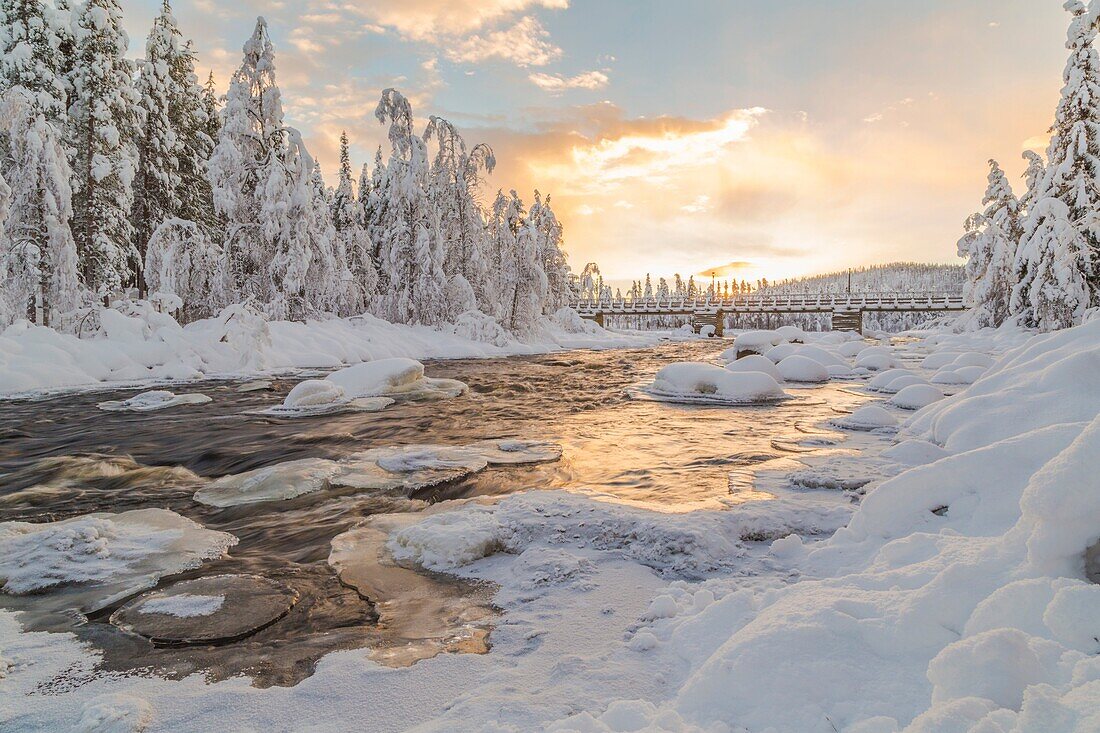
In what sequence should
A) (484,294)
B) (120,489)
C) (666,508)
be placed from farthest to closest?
(484,294)
(120,489)
(666,508)

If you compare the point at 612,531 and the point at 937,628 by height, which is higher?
the point at 937,628

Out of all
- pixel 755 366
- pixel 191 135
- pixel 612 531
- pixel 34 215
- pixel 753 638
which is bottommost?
pixel 612 531

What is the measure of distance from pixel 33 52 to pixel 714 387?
23601 millimetres

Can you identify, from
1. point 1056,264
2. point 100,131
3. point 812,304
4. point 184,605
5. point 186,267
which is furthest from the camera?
point 812,304

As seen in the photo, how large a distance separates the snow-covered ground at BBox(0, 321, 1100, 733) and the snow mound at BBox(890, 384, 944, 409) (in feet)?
21.9

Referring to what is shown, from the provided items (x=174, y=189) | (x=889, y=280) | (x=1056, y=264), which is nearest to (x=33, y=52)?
(x=174, y=189)

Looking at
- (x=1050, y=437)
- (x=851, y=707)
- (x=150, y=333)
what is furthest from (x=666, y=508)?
(x=150, y=333)

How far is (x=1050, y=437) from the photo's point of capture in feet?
11.0

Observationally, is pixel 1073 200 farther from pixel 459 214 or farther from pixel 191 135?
pixel 191 135

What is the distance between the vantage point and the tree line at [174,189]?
52.0 ft

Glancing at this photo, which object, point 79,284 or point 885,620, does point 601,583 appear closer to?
point 885,620

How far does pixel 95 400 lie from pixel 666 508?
1205cm

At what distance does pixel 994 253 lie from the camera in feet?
96.6

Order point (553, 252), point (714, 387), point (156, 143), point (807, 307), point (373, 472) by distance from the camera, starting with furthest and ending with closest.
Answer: point (807, 307)
point (553, 252)
point (156, 143)
point (714, 387)
point (373, 472)
